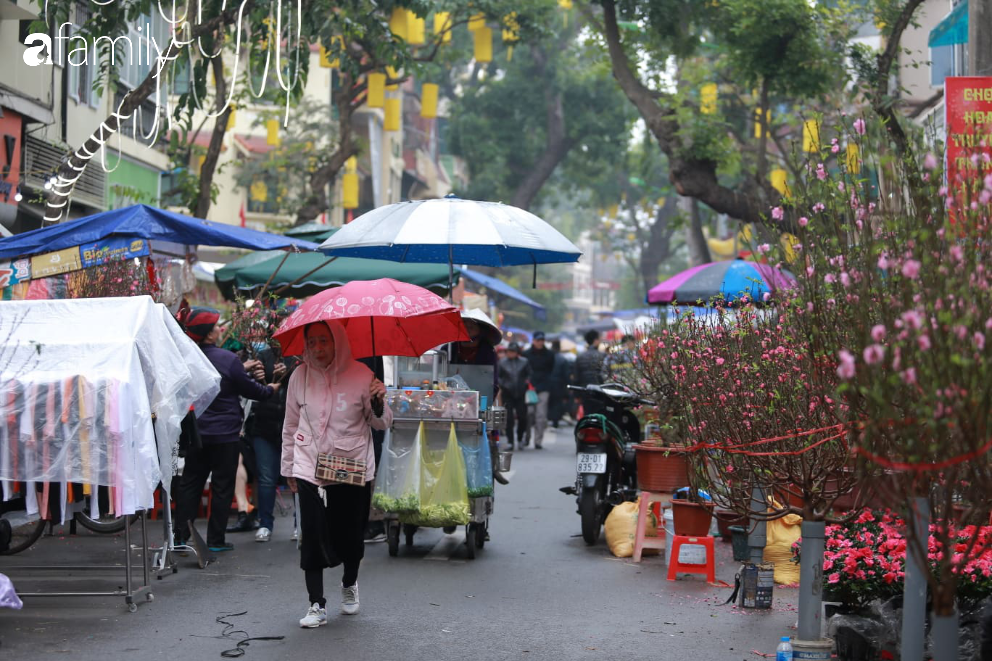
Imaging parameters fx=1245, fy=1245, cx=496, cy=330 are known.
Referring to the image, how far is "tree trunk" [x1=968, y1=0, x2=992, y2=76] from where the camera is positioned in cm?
938

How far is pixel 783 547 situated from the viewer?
372 inches

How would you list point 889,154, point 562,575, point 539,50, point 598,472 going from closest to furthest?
point 889,154 < point 562,575 < point 598,472 < point 539,50

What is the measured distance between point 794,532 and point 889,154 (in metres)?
5.39

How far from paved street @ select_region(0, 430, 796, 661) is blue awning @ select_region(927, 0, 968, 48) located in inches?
309

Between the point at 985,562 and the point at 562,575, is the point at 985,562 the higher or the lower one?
the higher one

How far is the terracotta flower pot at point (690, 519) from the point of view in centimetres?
915

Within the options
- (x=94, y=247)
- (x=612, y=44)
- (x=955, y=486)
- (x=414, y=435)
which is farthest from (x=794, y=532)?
(x=612, y=44)

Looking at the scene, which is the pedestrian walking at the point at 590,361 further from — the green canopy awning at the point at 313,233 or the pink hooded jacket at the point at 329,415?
the pink hooded jacket at the point at 329,415

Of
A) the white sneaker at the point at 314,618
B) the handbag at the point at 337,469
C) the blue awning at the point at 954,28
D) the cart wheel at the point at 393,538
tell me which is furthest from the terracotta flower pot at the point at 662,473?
the blue awning at the point at 954,28

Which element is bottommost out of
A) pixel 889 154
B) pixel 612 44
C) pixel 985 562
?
pixel 985 562

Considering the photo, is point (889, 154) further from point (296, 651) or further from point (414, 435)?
point (414, 435)

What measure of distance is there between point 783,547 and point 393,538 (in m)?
3.09

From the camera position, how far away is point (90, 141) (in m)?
12.9

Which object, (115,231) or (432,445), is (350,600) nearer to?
(432,445)
